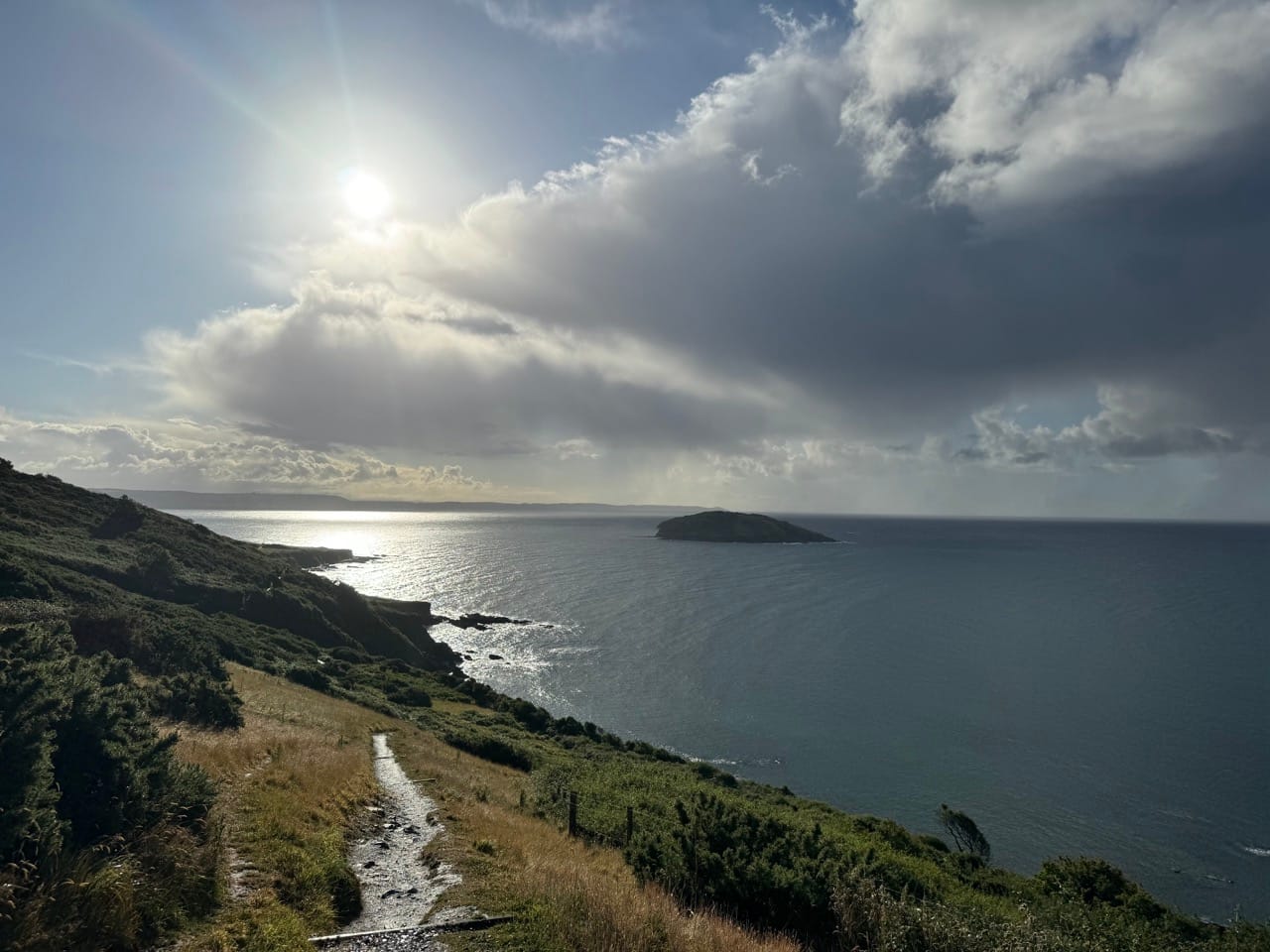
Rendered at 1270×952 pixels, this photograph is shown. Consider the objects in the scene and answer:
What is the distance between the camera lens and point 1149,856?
3678cm

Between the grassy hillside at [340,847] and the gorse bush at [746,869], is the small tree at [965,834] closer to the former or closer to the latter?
the grassy hillside at [340,847]

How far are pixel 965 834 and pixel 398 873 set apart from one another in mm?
36673

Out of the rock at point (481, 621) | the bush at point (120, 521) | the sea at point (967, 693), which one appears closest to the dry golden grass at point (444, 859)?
the sea at point (967, 693)

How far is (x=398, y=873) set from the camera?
14211 mm

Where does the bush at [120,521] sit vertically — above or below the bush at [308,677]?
above

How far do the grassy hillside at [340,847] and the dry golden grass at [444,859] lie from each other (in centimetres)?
7

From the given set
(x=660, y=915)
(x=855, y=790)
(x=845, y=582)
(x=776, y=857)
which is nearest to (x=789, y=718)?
(x=855, y=790)

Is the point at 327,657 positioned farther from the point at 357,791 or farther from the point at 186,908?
the point at 186,908

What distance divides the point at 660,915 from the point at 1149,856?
40.2 metres

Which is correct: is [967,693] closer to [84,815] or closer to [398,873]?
[398,873]

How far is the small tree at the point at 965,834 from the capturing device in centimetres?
3728


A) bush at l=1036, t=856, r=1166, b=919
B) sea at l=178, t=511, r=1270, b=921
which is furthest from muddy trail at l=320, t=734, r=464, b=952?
sea at l=178, t=511, r=1270, b=921

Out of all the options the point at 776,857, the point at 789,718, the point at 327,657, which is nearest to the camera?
the point at 776,857

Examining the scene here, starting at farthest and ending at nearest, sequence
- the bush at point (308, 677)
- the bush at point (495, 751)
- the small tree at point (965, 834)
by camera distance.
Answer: the bush at point (308, 677)
the bush at point (495, 751)
the small tree at point (965, 834)
